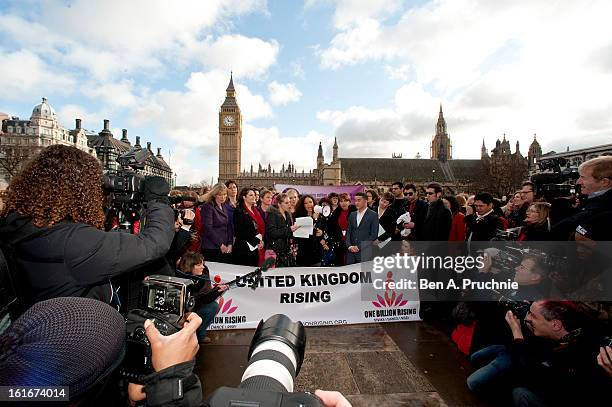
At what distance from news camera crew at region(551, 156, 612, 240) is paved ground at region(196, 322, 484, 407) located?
166cm

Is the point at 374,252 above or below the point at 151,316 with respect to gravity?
below

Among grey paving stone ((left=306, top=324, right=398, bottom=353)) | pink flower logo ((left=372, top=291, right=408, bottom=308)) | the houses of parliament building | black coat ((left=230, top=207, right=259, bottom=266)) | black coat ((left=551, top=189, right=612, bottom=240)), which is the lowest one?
grey paving stone ((left=306, top=324, right=398, bottom=353))

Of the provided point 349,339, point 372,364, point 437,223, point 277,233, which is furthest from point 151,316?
point 437,223

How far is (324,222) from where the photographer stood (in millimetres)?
6977

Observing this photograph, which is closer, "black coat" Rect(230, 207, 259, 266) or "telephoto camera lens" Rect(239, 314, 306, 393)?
"telephoto camera lens" Rect(239, 314, 306, 393)

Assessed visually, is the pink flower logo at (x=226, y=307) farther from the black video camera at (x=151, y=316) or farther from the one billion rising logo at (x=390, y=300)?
the black video camera at (x=151, y=316)

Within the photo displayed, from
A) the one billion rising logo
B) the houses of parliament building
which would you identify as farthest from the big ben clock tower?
the one billion rising logo

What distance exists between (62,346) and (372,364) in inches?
136

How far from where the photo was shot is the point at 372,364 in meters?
3.62

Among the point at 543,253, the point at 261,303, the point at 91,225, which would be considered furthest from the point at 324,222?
the point at 91,225

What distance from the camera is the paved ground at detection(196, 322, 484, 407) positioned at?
10.1ft

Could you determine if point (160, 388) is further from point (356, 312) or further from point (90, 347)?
point (356, 312)

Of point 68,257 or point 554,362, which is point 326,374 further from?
point 68,257

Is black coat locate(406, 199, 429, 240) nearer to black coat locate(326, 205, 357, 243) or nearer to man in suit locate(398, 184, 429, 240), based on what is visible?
man in suit locate(398, 184, 429, 240)
